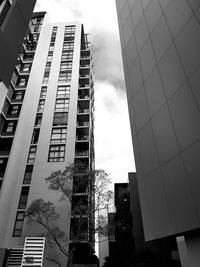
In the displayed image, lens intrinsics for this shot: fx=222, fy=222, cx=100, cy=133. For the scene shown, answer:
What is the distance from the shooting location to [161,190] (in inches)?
316

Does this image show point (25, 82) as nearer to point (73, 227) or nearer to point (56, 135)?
point (56, 135)

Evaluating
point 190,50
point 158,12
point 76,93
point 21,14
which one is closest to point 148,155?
point 190,50

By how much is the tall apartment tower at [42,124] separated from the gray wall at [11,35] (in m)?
18.2

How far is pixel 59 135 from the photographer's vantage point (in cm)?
3019

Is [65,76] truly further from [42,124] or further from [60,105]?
[42,124]

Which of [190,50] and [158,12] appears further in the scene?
[158,12]

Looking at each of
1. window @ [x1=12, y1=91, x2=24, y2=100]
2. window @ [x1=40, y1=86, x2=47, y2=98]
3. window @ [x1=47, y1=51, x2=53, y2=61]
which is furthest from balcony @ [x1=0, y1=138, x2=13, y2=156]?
window @ [x1=47, y1=51, x2=53, y2=61]

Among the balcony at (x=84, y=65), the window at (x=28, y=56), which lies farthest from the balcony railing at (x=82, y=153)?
the window at (x=28, y=56)

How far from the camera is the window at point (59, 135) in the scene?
29.7m

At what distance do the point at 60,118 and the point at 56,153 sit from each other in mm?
5704

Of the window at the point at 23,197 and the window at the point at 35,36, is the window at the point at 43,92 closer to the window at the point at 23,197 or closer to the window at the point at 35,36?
the window at the point at 35,36

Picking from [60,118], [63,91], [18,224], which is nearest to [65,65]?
[63,91]

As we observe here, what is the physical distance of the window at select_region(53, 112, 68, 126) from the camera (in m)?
31.4

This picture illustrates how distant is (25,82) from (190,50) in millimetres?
30253
